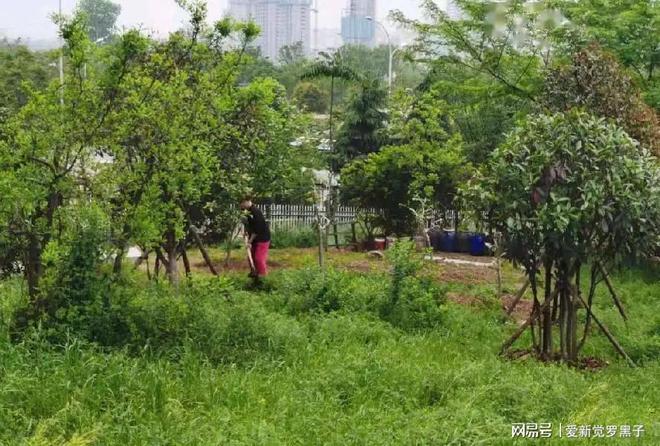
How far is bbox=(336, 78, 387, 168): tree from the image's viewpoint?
18.8 metres

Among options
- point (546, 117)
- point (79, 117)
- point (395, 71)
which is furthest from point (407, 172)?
point (395, 71)

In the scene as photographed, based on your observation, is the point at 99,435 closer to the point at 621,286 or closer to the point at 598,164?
the point at 598,164

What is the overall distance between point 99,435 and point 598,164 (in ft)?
14.4

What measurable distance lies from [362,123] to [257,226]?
29.6 ft

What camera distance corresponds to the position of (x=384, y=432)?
4.21 meters

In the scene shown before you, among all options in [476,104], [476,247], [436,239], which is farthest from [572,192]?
[436,239]

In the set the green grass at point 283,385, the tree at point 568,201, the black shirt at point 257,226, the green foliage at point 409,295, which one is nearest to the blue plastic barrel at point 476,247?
the black shirt at point 257,226

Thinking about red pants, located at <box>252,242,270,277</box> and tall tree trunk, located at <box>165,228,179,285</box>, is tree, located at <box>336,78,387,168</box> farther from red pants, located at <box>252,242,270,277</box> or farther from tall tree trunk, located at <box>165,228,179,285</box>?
Result: tall tree trunk, located at <box>165,228,179,285</box>

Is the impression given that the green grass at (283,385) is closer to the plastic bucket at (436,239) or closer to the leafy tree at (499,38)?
the leafy tree at (499,38)

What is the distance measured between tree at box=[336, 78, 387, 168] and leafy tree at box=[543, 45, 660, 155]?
9.90 metres

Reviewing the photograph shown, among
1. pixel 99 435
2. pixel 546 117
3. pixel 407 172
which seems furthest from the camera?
pixel 407 172

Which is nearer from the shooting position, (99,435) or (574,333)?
(99,435)

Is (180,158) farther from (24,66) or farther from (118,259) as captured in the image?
(24,66)

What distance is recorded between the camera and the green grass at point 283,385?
4.21m
